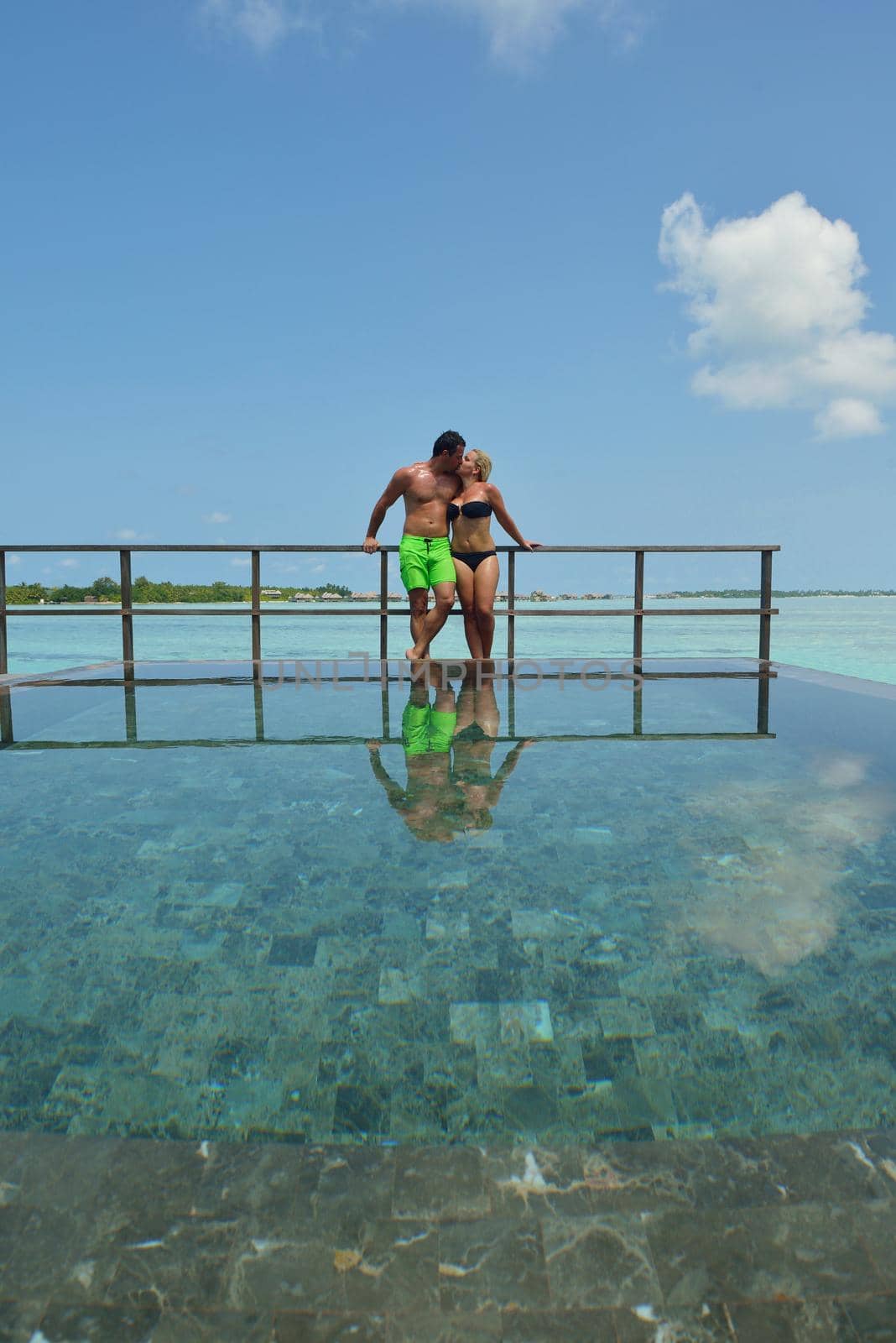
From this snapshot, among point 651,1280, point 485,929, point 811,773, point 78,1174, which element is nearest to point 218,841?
point 485,929

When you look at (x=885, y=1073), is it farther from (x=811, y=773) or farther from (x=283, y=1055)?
(x=811, y=773)

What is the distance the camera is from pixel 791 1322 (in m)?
0.71

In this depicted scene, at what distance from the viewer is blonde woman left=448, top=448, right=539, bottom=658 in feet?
18.8

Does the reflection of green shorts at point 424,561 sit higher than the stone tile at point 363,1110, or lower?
higher

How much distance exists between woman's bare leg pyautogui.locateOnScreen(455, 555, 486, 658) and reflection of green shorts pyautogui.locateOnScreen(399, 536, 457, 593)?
16cm

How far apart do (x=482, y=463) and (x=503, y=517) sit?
433mm

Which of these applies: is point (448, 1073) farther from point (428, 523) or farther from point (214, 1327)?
point (428, 523)

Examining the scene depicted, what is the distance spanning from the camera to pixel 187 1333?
0.70 m

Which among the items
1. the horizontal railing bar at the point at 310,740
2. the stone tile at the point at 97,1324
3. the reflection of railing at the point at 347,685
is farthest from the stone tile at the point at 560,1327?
A: the reflection of railing at the point at 347,685

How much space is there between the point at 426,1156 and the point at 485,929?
0.56m

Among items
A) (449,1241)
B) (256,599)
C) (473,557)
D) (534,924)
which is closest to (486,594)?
(473,557)

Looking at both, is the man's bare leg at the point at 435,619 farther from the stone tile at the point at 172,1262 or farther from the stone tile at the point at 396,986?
the stone tile at the point at 172,1262

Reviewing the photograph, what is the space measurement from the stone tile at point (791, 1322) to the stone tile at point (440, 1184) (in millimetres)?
250

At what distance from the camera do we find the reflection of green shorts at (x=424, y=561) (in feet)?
18.5
